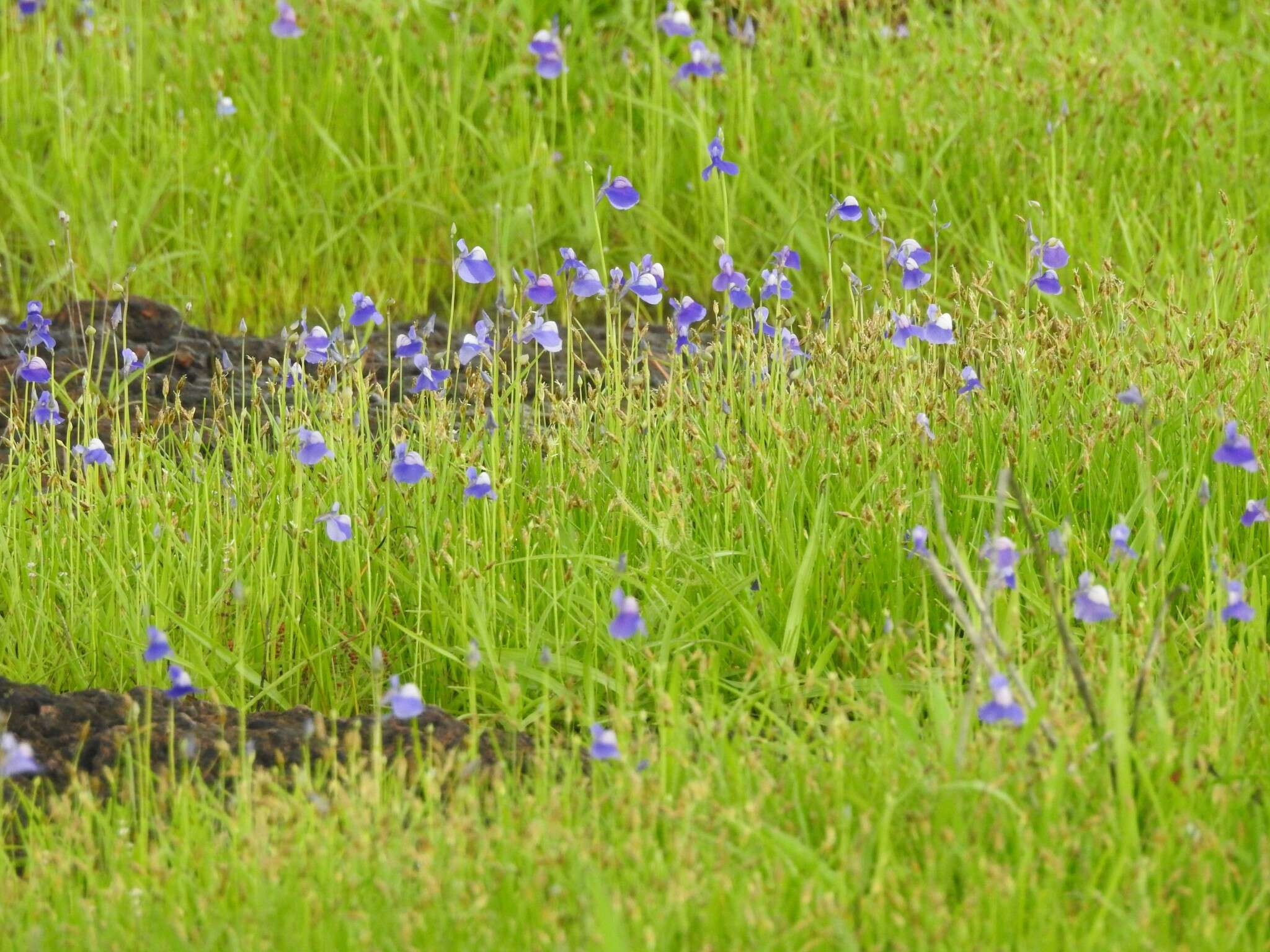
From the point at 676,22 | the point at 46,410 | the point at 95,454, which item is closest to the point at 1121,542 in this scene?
the point at 95,454

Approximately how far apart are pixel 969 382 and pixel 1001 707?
4.42 ft

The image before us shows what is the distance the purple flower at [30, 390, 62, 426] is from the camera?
3.29 meters

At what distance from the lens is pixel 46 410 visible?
329cm

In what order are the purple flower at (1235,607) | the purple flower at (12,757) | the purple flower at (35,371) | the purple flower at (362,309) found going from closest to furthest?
the purple flower at (12,757) < the purple flower at (1235,607) < the purple flower at (362,309) < the purple flower at (35,371)

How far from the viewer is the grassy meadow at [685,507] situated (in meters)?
2.17

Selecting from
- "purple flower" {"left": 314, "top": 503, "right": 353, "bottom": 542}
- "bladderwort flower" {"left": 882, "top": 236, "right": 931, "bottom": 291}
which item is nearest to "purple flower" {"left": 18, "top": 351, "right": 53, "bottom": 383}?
"purple flower" {"left": 314, "top": 503, "right": 353, "bottom": 542}

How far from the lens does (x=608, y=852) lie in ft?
7.06

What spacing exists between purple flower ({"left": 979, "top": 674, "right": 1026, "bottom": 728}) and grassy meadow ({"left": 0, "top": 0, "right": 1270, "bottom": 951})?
0.02m

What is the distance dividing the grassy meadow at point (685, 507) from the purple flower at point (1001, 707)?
24 mm

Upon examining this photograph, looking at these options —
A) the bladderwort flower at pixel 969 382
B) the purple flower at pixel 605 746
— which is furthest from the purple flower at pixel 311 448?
the bladderwort flower at pixel 969 382

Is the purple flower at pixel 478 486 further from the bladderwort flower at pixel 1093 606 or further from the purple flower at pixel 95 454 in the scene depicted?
the bladderwort flower at pixel 1093 606

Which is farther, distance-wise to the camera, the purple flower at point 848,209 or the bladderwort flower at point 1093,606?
the purple flower at point 848,209

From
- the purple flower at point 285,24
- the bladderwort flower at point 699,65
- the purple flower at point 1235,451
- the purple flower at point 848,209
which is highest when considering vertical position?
the purple flower at point 285,24

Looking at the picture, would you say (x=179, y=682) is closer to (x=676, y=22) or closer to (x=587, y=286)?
(x=587, y=286)
